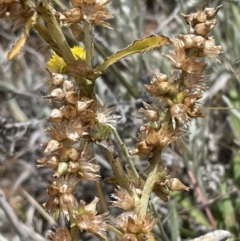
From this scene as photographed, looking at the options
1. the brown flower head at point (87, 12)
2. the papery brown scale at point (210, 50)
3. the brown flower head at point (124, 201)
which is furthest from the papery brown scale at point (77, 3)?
the brown flower head at point (124, 201)

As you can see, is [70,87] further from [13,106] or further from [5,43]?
[5,43]

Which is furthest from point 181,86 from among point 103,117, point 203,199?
point 203,199

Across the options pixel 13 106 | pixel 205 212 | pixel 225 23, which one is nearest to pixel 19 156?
pixel 13 106

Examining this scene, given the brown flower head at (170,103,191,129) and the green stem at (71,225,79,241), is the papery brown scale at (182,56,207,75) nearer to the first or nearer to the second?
the brown flower head at (170,103,191,129)

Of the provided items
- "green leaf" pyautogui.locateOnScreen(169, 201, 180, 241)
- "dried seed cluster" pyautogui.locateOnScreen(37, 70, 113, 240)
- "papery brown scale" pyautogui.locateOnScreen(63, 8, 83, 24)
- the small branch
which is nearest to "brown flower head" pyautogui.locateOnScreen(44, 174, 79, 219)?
"dried seed cluster" pyautogui.locateOnScreen(37, 70, 113, 240)

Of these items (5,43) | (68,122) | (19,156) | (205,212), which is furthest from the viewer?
(5,43)

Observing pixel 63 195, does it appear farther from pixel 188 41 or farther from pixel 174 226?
pixel 174 226

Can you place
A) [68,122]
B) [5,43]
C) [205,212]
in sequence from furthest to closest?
[5,43], [205,212], [68,122]

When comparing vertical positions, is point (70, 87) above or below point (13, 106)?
above
